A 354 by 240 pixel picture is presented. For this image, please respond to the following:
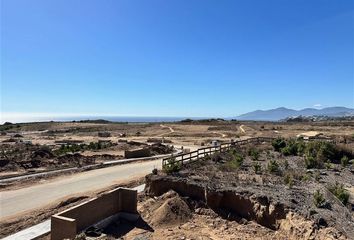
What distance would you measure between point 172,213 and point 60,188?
30.3 ft

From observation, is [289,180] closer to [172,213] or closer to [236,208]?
[236,208]

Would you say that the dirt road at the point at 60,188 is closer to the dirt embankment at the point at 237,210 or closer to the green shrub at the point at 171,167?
the green shrub at the point at 171,167

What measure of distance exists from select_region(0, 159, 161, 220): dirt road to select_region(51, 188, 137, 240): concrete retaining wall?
4.77 metres

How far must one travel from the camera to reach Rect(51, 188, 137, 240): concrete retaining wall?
12.8 metres

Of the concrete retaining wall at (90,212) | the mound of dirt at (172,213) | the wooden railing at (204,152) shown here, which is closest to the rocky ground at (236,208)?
the mound of dirt at (172,213)

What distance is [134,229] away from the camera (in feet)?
49.9

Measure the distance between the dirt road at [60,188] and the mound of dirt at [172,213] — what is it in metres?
6.50

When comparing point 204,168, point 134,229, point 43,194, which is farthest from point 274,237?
point 43,194

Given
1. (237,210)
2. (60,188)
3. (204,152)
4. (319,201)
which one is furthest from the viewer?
(204,152)

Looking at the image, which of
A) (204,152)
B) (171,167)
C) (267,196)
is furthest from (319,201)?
(204,152)

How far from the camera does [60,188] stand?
22.3 meters

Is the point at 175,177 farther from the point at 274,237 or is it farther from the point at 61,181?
the point at 61,181

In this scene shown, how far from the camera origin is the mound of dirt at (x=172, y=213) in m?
15.9

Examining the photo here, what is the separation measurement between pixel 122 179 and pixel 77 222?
11456 millimetres
